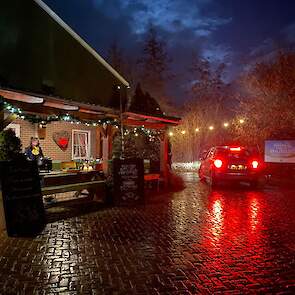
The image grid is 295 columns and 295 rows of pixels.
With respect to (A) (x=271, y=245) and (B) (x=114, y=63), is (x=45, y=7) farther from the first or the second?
(B) (x=114, y=63)

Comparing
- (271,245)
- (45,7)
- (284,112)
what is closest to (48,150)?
(45,7)

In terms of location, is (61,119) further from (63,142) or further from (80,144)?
(80,144)

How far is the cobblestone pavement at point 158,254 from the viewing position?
441cm

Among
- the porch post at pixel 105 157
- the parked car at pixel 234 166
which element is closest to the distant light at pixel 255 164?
the parked car at pixel 234 166

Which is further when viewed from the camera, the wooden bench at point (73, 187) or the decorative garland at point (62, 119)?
the decorative garland at point (62, 119)

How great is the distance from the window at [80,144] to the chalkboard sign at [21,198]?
7.80 m

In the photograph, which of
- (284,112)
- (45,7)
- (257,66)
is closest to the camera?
(45,7)

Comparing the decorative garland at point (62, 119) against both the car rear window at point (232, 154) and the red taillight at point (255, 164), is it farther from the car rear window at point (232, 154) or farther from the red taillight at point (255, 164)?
the red taillight at point (255, 164)

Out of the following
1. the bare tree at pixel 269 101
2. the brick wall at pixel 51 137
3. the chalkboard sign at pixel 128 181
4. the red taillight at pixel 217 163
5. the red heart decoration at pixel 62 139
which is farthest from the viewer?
the bare tree at pixel 269 101

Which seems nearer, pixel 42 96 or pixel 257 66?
pixel 42 96

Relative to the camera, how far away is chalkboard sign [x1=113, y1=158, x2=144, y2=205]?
10.0 m

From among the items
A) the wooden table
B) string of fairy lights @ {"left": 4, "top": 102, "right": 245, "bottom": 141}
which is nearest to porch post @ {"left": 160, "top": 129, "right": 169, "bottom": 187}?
string of fairy lights @ {"left": 4, "top": 102, "right": 245, "bottom": 141}

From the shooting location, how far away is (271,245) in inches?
243

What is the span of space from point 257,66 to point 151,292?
18.6 meters
